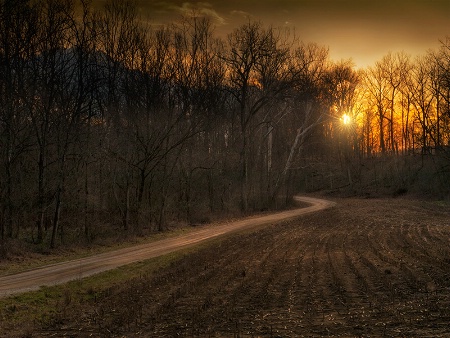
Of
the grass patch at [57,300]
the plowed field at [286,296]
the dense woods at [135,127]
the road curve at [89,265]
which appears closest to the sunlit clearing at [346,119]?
the dense woods at [135,127]

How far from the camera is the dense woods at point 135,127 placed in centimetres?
2372

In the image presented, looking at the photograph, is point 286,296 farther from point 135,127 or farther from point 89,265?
point 135,127

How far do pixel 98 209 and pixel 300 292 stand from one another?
21455mm

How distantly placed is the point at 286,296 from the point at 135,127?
22.1m

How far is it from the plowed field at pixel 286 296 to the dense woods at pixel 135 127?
10057 millimetres

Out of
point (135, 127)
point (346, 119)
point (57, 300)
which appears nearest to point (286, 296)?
point (57, 300)

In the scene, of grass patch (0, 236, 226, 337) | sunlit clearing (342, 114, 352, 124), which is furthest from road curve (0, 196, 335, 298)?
sunlit clearing (342, 114, 352, 124)

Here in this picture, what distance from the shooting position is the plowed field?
915cm

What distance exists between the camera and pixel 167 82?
115ft

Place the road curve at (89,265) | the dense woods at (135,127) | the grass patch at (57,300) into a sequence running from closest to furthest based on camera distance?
the grass patch at (57,300)
the road curve at (89,265)
the dense woods at (135,127)

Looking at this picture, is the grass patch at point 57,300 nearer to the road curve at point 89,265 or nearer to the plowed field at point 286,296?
the plowed field at point 286,296

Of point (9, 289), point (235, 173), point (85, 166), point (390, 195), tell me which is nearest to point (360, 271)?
point (9, 289)

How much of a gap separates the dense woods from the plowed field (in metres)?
10.1

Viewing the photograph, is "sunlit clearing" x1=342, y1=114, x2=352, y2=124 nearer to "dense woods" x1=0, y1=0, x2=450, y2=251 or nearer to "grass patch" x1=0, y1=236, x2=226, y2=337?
"dense woods" x1=0, y1=0, x2=450, y2=251
